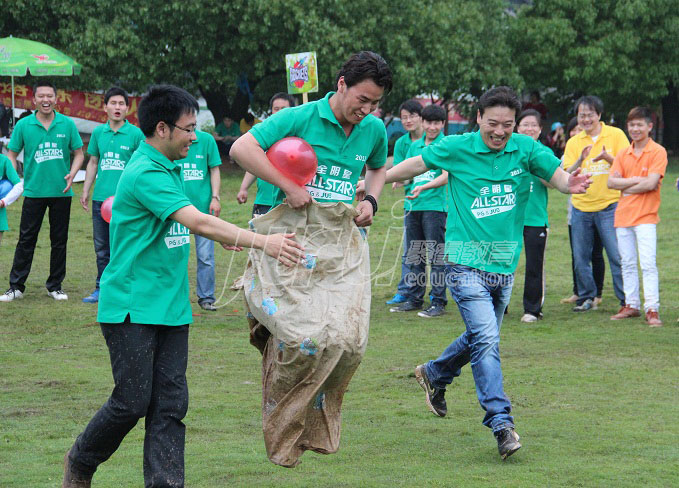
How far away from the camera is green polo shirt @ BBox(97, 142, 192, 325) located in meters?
4.72

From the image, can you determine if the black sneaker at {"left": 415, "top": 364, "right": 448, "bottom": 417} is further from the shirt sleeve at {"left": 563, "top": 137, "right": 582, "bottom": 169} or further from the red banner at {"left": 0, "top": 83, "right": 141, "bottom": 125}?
the red banner at {"left": 0, "top": 83, "right": 141, "bottom": 125}

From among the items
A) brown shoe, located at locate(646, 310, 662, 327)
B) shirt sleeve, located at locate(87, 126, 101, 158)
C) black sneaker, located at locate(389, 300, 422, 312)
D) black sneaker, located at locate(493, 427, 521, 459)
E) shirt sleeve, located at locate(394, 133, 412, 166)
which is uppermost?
shirt sleeve, located at locate(87, 126, 101, 158)

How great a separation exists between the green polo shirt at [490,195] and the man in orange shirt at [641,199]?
151 inches

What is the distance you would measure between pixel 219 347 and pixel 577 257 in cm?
433

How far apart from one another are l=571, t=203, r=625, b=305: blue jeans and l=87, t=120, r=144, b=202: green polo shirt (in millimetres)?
4937

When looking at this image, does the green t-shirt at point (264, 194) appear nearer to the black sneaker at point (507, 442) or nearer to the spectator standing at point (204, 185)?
the spectator standing at point (204, 185)

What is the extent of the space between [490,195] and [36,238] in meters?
6.69

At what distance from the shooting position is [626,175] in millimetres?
10375

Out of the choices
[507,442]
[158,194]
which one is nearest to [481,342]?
[507,442]

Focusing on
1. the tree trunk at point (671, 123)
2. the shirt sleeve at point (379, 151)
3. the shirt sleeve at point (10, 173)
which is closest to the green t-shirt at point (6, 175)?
the shirt sleeve at point (10, 173)

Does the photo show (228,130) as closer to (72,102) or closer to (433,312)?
(72,102)

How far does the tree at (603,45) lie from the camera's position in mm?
31328

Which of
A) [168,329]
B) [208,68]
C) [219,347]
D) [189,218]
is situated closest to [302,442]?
[168,329]

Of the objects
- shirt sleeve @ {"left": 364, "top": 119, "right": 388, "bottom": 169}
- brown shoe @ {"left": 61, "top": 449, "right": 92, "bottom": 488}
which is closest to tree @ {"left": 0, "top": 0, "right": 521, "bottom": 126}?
shirt sleeve @ {"left": 364, "top": 119, "right": 388, "bottom": 169}
